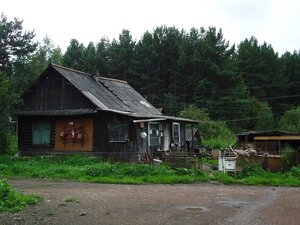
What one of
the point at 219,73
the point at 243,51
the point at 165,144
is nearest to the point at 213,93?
the point at 219,73

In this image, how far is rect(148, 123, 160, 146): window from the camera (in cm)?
2594

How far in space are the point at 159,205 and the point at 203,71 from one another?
Answer: 4287 centimetres

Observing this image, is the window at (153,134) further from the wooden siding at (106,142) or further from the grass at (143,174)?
the grass at (143,174)

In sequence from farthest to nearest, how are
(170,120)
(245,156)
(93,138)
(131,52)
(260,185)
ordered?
(131,52) → (170,120) → (93,138) → (245,156) → (260,185)

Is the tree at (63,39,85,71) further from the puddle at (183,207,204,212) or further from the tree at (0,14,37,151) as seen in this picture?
the puddle at (183,207,204,212)

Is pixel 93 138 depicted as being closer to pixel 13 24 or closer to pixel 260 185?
pixel 260 185

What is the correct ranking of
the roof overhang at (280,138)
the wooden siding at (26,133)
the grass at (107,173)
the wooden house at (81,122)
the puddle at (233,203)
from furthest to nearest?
the wooden siding at (26,133)
the wooden house at (81,122)
the roof overhang at (280,138)
the grass at (107,173)
the puddle at (233,203)

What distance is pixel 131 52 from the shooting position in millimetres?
57312

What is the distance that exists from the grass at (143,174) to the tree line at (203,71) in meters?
29.0

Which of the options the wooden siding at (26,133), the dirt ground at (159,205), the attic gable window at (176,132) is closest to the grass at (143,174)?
A: the dirt ground at (159,205)

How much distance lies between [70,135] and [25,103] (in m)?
4.67

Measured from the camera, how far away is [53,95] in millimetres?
25266

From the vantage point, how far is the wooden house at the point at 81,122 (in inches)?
906

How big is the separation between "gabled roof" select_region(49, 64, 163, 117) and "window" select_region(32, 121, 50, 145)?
10.9 feet
